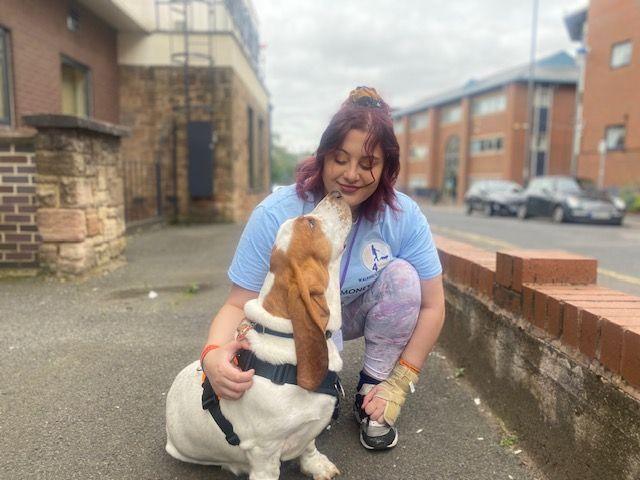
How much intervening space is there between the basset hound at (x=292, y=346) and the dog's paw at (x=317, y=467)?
0.17m

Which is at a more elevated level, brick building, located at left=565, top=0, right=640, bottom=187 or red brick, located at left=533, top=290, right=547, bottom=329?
brick building, located at left=565, top=0, right=640, bottom=187

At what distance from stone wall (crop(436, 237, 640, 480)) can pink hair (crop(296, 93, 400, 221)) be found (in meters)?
0.72

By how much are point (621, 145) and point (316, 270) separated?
84.6ft

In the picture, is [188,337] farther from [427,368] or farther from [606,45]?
[606,45]

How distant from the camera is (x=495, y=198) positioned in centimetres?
2020

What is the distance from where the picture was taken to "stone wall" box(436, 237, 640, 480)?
65.2 inches

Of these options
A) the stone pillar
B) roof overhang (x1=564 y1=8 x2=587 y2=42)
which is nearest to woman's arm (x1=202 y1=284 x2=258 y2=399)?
the stone pillar

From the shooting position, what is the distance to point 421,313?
2357 mm

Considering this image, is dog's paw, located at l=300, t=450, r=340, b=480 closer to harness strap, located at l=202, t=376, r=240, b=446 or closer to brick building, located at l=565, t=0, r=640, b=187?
harness strap, located at l=202, t=376, r=240, b=446

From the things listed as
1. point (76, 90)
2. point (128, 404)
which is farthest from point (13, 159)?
point (76, 90)

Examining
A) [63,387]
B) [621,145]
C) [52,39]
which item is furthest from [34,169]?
[621,145]

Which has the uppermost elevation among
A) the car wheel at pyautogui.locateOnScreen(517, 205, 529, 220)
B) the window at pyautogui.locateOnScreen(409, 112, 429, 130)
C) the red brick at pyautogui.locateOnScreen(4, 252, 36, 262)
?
the window at pyautogui.locateOnScreen(409, 112, 429, 130)

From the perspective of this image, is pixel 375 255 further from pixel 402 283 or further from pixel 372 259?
pixel 402 283

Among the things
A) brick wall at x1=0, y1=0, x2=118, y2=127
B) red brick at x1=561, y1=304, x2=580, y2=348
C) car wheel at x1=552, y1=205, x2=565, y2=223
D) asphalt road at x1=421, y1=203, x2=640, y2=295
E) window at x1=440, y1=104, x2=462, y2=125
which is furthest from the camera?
window at x1=440, y1=104, x2=462, y2=125
